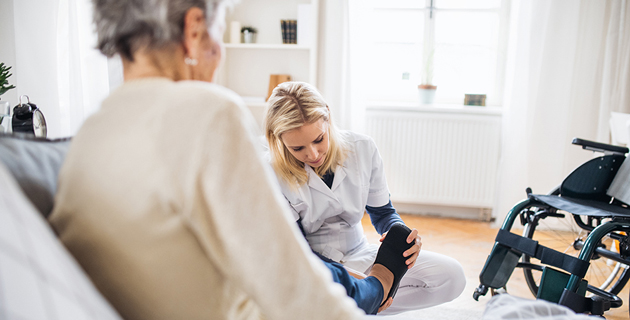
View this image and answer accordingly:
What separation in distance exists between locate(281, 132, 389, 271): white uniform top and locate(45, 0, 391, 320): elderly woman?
87 cm

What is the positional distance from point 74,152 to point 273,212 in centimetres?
25

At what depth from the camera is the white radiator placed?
307 centimetres

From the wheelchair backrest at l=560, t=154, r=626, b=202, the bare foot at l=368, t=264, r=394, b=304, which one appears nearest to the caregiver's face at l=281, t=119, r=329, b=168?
the bare foot at l=368, t=264, r=394, b=304

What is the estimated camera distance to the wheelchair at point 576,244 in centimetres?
146

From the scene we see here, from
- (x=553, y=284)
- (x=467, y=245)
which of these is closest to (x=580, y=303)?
(x=553, y=284)

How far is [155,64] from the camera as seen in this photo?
56cm

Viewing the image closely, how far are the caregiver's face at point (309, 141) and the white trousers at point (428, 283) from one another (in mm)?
516

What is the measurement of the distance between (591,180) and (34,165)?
2.08 m

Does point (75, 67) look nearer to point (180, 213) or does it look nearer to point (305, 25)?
point (305, 25)

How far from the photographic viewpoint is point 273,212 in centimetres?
52

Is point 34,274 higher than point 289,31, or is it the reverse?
point 289,31

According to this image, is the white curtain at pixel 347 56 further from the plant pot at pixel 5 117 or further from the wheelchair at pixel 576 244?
the plant pot at pixel 5 117

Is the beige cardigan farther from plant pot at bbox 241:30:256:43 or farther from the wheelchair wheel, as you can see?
plant pot at bbox 241:30:256:43

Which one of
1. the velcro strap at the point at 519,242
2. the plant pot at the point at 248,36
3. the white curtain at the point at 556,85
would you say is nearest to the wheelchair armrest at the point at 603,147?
the velcro strap at the point at 519,242
